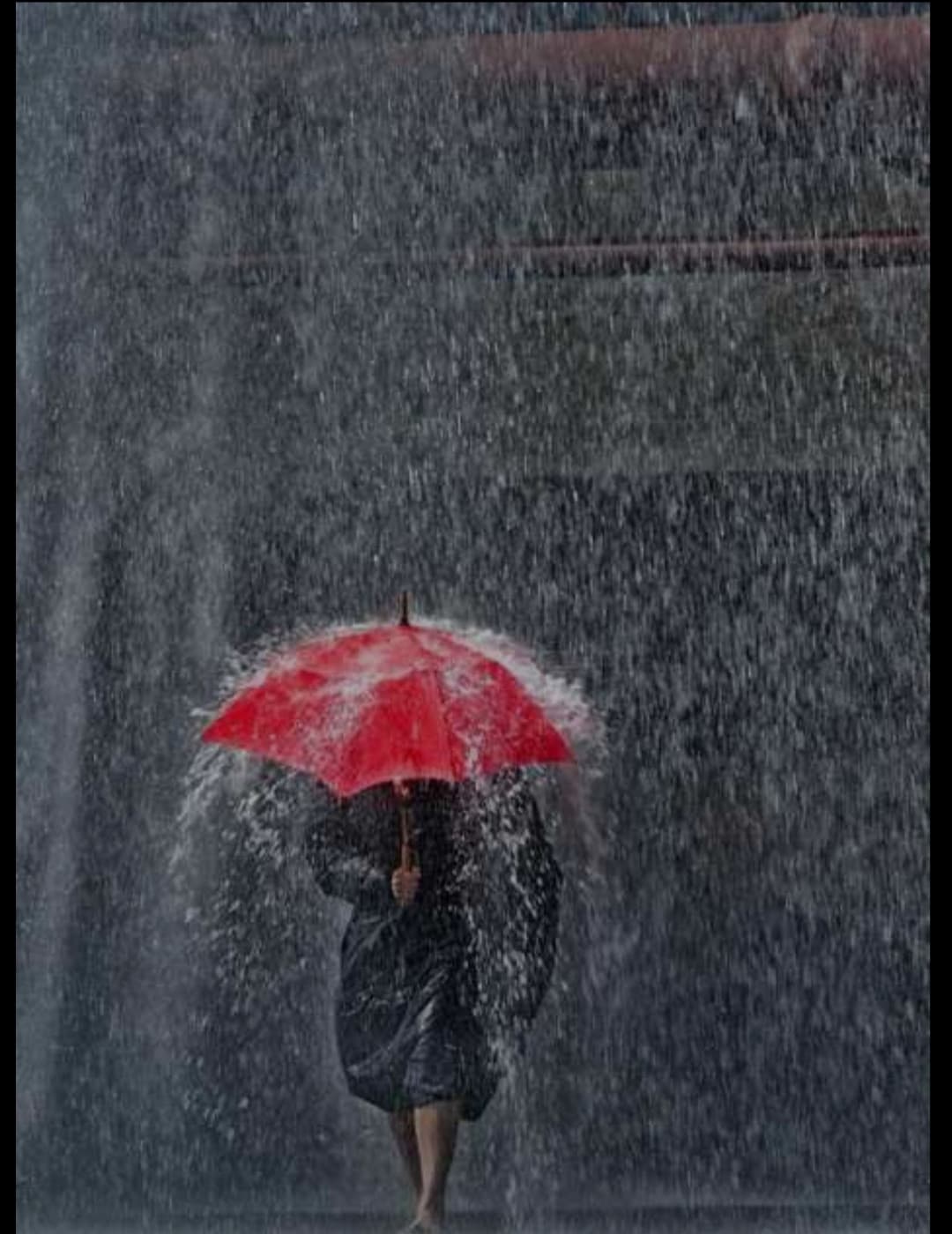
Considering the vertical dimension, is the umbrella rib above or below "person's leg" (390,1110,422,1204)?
above

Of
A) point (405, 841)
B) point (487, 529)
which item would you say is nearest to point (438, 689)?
point (405, 841)

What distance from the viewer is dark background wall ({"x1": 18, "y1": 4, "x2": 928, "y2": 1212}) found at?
26.7 feet

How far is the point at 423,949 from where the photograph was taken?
6180mm

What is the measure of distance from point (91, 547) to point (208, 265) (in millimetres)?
960

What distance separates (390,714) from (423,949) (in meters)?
0.74

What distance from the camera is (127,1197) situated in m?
7.53

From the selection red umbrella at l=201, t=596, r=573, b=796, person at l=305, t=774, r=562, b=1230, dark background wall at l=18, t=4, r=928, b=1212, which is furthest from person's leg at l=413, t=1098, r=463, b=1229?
dark background wall at l=18, t=4, r=928, b=1212

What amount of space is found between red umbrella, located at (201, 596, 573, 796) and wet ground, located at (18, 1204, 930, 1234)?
1793 mm

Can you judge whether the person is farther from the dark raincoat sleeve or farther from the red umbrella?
the red umbrella

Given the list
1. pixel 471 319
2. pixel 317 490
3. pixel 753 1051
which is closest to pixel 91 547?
pixel 317 490

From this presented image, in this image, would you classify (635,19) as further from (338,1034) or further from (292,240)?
(338,1034)

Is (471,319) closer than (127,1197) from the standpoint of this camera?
No

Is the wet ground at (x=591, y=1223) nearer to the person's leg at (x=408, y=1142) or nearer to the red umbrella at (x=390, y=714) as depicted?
the person's leg at (x=408, y=1142)

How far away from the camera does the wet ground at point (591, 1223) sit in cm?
705
